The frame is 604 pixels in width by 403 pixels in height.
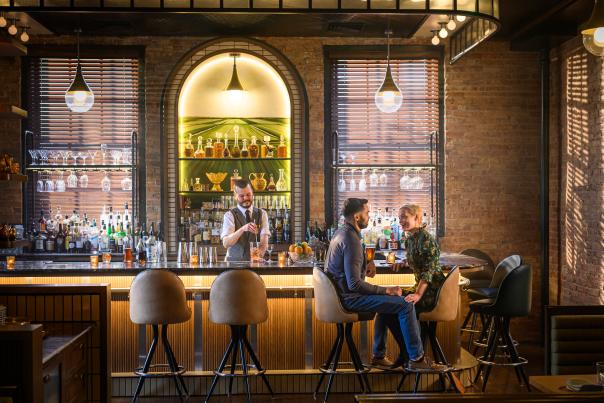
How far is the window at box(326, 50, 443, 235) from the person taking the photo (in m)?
9.87

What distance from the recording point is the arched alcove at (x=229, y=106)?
962 centimetres

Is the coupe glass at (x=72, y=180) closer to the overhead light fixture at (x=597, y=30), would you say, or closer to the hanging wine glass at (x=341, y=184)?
the hanging wine glass at (x=341, y=184)

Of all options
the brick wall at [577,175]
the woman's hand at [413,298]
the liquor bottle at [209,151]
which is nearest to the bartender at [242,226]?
the liquor bottle at [209,151]

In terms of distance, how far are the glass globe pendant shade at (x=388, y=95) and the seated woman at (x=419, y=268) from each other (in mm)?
1907

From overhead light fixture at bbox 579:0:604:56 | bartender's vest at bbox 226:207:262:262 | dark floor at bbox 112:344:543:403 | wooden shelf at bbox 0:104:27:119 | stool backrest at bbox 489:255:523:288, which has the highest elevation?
overhead light fixture at bbox 579:0:604:56

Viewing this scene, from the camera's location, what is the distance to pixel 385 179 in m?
9.82

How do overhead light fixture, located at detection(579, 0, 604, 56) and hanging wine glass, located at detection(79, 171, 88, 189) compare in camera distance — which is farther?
hanging wine glass, located at detection(79, 171, 88, 189)

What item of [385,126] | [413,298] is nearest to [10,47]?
[413,298]

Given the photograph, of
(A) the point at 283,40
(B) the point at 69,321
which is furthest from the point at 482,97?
(B) the point at 69,321

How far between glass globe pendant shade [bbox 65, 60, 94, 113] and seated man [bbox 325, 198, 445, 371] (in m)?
3.15

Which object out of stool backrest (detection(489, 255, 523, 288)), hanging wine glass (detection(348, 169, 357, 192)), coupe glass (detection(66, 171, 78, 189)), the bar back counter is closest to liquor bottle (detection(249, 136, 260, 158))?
hanging wine glass (detection(348, 169, 357, 192))

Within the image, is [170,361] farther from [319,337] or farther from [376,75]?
[376,75]

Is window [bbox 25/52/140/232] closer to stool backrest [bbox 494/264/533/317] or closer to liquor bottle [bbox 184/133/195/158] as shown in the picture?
liquor bottle [bbox 184/133/195/158]

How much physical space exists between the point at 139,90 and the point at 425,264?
4664 mm
